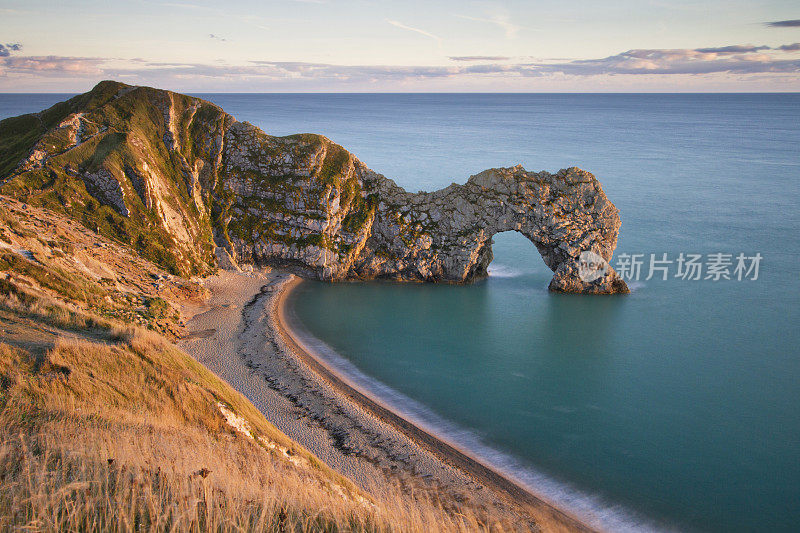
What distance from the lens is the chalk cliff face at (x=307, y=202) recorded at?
47.3m

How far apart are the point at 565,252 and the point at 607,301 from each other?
5760 millimetres

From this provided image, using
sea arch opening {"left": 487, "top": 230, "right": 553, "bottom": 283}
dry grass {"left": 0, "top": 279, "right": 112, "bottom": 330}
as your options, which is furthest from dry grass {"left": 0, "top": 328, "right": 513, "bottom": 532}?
sea arch opening {"left": 487, "top": 230, "right": 553, "bottom": 283}

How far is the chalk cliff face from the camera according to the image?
155ft

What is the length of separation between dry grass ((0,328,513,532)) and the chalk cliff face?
29039 millimetres

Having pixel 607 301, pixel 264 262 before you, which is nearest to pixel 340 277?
pixel 264 262

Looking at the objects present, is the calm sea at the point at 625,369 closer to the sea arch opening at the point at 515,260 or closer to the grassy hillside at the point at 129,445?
the sea arch opening at the point at 515,260

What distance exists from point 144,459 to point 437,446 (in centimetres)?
1837

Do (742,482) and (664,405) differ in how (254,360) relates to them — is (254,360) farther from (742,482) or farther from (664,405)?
(742,482)

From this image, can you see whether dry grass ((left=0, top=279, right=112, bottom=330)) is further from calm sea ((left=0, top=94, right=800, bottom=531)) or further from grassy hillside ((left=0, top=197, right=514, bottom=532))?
calm sea ((left=0, top=94, right=800, bottom=531))

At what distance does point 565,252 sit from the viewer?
47.8 metres

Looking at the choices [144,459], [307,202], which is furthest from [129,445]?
[307,202]

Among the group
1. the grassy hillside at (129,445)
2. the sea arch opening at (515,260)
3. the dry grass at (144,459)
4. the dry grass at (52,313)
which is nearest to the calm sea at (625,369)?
the sea arch opening at (515,260)

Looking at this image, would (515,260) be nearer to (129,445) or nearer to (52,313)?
(52,313)

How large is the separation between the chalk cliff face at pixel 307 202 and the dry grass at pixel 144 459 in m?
29.0
